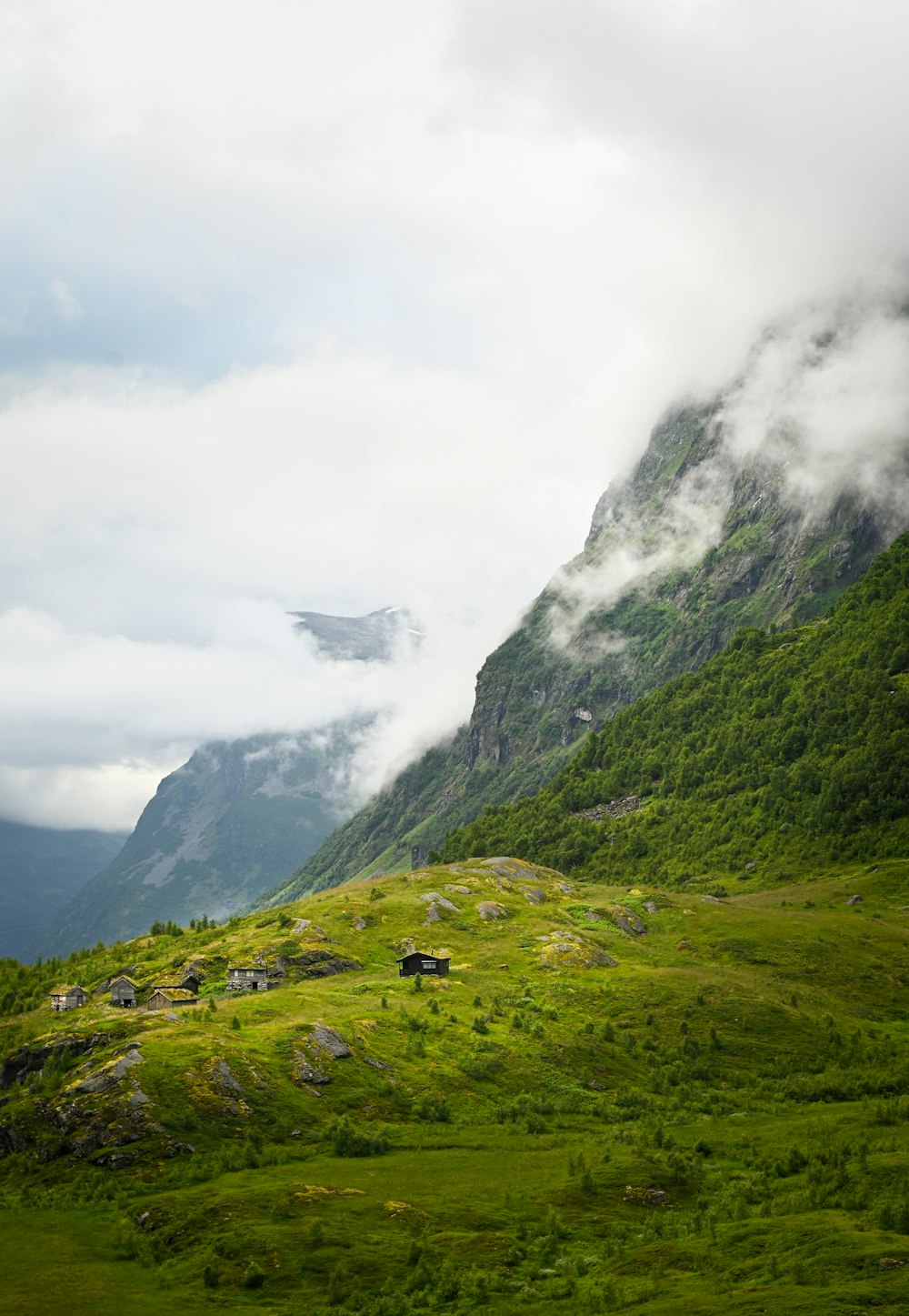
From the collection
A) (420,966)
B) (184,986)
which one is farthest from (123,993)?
(420,966)

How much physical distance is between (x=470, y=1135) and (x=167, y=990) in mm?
60125

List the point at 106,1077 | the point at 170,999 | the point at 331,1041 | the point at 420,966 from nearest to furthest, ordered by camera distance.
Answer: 1. the point at 106,1077
2. the point at 331,1041
3. the point at 170,999
4. the point at 420,966

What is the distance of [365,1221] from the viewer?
76.4 meters

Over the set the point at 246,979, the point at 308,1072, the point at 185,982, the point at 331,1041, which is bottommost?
the point at 308,1072

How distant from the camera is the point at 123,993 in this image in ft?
503

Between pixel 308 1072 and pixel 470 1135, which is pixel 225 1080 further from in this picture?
pixel 470 1135

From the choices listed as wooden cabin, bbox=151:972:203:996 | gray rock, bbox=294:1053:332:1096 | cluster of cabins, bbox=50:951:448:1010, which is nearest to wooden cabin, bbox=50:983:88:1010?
cluster of cabins, bbox=50:951:448:1010

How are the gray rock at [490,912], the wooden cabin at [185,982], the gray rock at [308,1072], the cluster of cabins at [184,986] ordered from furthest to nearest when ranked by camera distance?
the gray rock at [490,912] < the wooden cabin at [185,982] < the cluster of cabins at [184,986] < the gray rock at [308,1072]

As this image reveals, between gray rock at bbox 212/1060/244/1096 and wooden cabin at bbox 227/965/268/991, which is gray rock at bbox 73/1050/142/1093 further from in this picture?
wooden cabin at bbox 227/965/268/991

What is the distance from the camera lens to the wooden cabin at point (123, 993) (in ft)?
501

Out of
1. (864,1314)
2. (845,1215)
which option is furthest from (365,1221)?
(864,1314)

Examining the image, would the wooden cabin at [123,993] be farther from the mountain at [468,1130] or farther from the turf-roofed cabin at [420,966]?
the turf-roofed cabin at [420,966]

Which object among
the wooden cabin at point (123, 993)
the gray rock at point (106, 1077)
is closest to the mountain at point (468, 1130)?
the gray rock at point (106, 1077)

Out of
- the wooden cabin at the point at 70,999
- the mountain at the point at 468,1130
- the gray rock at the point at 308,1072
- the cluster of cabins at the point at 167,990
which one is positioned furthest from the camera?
the wooden cabin at the point at 70,999
